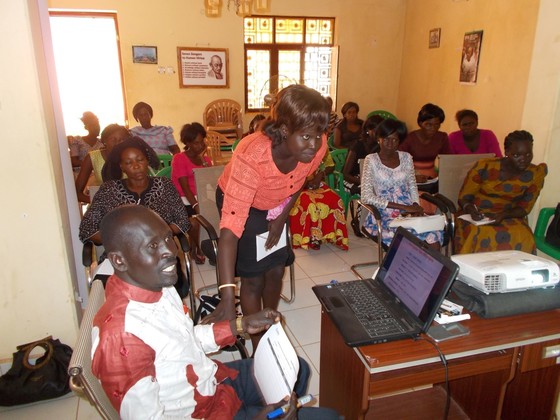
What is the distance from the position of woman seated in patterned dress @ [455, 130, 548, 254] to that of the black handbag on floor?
107 inches

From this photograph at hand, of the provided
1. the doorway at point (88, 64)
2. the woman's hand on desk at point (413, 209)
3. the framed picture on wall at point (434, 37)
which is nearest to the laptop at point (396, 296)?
the woman's hand on desk at point (413, 209)

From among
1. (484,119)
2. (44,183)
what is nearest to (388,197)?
(44,183)

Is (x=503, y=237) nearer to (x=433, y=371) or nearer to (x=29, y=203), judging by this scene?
(x=433, y=371)

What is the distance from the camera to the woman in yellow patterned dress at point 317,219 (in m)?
3.98

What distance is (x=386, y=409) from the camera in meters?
1.79

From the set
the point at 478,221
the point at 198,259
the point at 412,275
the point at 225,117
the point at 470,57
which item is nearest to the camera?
the point at 412,275

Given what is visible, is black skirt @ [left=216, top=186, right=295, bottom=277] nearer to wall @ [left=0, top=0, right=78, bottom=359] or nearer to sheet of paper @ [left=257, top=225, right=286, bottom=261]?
sheet of paper @ [left=257, top=225, right=286, bottom=261]

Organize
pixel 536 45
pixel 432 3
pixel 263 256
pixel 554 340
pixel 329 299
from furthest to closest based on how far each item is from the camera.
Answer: pixel 432 3 → pixel 536 45 → pixel 263 256 → pixel 329 299 → pixel 554 340

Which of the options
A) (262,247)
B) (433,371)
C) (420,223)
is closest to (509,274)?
(433,371)

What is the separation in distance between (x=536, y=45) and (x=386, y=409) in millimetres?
2911

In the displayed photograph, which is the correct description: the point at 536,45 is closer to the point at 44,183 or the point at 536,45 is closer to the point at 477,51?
the point at 477,51

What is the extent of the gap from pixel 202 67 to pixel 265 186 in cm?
559

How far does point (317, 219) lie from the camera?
13.1ft

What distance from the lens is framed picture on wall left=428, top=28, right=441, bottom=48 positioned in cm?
615
